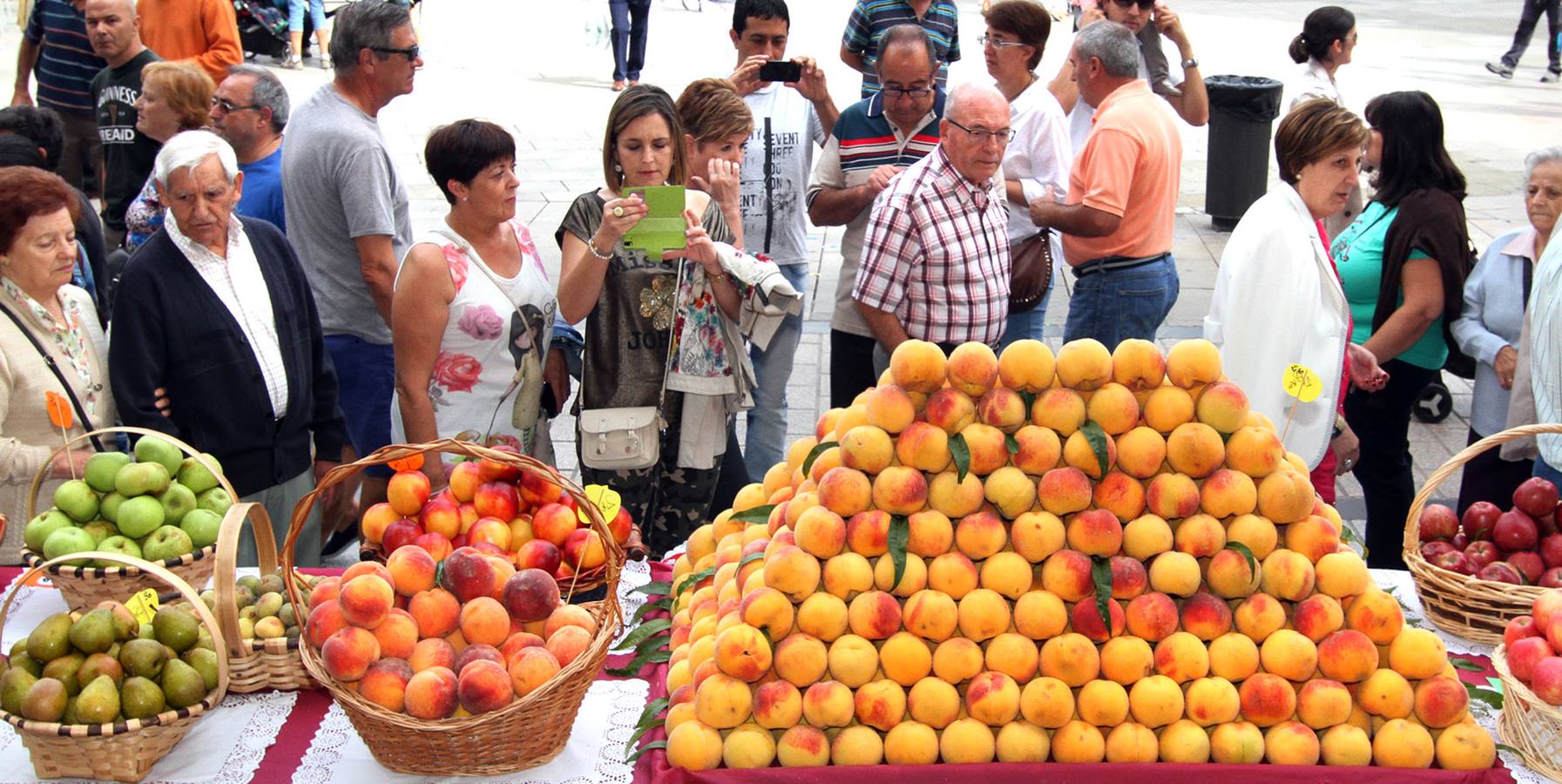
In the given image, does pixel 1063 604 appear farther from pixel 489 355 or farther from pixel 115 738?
pixel 489 355

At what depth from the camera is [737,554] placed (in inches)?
115

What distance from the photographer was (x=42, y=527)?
3.07m

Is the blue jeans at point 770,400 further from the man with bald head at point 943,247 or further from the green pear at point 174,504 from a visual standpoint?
the green pear at point 174,504

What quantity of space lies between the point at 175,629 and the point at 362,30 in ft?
8.34

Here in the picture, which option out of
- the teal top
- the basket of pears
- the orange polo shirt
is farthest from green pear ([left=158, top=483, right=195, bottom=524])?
the teal top

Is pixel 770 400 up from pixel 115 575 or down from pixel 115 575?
down

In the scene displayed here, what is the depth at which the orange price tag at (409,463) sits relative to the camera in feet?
9.78

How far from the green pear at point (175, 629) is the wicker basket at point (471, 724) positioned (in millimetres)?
235

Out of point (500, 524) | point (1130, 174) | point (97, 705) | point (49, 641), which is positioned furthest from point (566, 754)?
point (1130, 174)

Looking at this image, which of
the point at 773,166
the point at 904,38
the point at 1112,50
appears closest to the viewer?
the point at 904,38

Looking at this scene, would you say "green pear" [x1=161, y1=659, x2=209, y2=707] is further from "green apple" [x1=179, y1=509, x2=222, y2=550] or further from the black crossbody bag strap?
the black crossbody bag strap

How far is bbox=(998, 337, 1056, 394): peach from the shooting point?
8.49 ft

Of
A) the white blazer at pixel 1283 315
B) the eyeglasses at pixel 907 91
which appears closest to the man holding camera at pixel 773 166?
the eyeglasses at pixel 907 91

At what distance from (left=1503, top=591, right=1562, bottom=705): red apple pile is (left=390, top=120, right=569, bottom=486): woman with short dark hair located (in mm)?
2531
